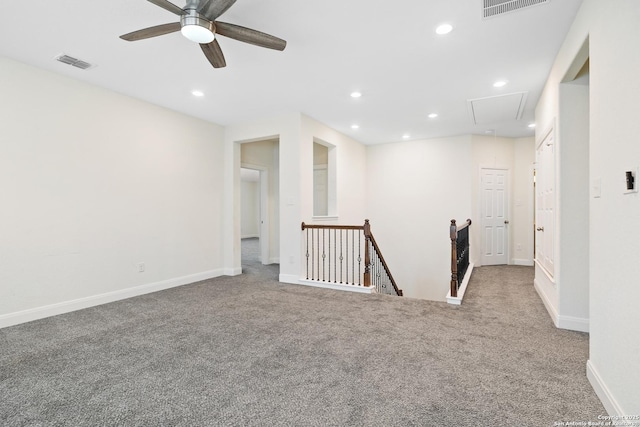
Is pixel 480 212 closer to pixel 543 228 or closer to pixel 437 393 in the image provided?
pixel 543 228

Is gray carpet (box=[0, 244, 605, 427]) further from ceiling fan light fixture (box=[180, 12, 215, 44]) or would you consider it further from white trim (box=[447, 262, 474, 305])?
ceiling fan light fixture (box=[180, 12, 215, 44])

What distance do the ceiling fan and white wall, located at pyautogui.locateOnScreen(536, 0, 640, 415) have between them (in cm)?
209

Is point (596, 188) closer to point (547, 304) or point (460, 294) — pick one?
point (547, 304)

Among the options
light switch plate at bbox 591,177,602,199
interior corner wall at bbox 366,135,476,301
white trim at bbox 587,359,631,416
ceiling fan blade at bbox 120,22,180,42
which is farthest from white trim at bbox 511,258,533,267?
ceiling fan blade at bbox 120,22,180,42

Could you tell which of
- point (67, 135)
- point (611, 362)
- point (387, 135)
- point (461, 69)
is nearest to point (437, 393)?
point (611, 362)

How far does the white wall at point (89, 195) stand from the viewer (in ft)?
10.1

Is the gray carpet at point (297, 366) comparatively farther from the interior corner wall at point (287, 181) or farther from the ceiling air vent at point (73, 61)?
the ceiling air vent at point (73, 61)

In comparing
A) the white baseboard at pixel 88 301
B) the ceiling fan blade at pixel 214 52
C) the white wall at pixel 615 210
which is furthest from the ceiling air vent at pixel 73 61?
the white wall at pixel 615 210

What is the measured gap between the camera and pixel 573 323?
111 inches

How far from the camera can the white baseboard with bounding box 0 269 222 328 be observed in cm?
307

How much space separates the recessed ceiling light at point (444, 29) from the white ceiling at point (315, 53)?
7 cm

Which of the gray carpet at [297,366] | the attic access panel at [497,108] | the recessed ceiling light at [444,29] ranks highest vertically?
the recessed ceiling light at [444,29]

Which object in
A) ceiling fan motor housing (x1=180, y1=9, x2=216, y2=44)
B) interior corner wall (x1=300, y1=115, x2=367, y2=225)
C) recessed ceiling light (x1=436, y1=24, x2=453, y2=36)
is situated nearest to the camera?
ceiling fan motor housing (x1=180, y1=9, x2=216, y2=44)

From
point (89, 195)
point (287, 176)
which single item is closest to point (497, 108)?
point (287, 176)
